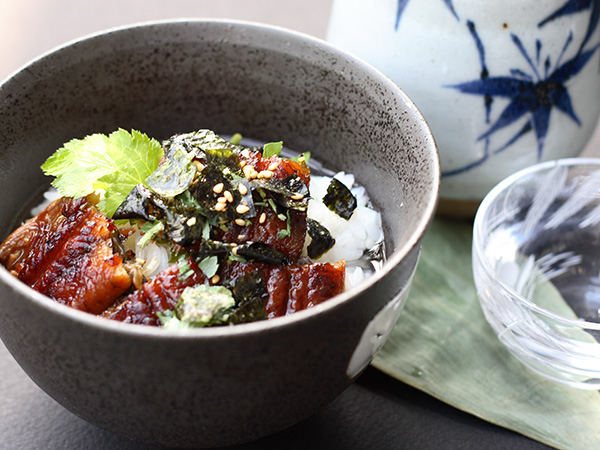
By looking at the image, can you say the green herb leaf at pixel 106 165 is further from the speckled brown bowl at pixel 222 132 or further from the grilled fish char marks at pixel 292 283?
the grilled fish char marks at pixel 292 283

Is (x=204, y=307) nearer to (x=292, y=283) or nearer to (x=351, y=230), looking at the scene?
(x=292, y=283)

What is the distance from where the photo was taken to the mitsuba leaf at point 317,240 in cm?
191

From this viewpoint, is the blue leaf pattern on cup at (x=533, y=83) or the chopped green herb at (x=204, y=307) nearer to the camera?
the chopped green herb at (x=204, y=307)

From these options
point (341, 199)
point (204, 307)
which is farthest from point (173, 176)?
point (341, 199)

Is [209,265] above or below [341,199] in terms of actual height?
above

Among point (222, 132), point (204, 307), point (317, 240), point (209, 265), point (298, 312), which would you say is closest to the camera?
point (298, 312)

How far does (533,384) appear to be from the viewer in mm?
2150

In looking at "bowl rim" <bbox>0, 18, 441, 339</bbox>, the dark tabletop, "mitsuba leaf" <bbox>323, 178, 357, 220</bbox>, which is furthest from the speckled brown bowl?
the dark tabletop

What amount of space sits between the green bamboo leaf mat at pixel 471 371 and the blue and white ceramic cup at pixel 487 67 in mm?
470

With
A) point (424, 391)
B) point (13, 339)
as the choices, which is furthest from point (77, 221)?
point (424, 391)

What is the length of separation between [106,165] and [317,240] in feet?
2.08

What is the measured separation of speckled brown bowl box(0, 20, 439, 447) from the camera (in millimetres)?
1389

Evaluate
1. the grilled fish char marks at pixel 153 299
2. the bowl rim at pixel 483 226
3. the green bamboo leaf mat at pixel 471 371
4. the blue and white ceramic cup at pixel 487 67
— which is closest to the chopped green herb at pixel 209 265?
the grilled fish char marks at pixel 153 299

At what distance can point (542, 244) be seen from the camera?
258cm
